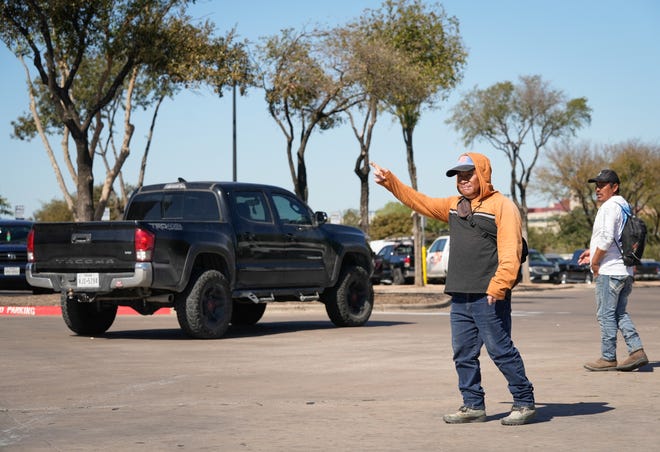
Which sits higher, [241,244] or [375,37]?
[375,37]

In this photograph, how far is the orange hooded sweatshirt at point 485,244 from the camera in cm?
753

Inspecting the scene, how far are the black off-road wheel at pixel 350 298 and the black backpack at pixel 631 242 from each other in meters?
6.79

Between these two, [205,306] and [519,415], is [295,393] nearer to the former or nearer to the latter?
[519,415]

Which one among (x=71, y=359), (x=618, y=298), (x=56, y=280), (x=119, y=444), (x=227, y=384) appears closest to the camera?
(x=119, y=444)

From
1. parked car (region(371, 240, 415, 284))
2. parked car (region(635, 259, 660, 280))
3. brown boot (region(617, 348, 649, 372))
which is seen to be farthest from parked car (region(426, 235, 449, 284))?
brown boot (region(617, 348, 649, 372))

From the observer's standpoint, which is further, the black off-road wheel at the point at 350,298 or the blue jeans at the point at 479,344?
the black off-road wheel at the point at 350,298

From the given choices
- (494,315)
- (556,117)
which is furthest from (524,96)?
(494,315)

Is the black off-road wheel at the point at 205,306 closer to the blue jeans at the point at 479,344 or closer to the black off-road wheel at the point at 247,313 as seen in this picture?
the black off-road wheel at the point at 247,313

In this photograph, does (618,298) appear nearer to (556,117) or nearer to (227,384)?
(227,384)

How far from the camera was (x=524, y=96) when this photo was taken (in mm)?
57344

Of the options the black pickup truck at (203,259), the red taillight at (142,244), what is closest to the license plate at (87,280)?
the black pickup truck at (203,259)

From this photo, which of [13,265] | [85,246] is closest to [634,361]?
[85,246]

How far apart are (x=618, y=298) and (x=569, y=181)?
56493 mm

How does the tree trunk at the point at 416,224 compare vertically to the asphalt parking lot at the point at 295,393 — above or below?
above
